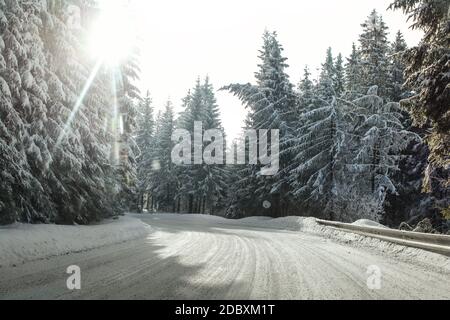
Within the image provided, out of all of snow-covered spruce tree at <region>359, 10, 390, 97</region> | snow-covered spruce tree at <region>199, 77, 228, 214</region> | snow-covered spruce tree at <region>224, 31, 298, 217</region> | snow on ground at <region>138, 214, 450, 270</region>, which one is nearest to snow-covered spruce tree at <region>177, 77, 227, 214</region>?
snow-covered spruce tree at <region>199, 77, 228, 214</region>

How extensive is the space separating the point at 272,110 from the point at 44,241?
30.5 meters

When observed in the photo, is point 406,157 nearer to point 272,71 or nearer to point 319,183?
point 319,183

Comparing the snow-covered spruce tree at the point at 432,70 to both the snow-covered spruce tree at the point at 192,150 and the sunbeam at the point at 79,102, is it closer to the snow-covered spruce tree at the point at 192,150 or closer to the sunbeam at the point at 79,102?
the sunbeam at the point at 79,102

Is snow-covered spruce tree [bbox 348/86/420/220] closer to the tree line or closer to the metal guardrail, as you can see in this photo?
the tree line

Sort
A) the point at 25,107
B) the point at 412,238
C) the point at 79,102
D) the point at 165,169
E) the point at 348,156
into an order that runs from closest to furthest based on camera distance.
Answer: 1. the point at 412,238
2. the point at 25,107
3. the point at 79,102
4. the point at 348,156
5. the point at 165,169

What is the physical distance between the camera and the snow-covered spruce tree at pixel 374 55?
112ft

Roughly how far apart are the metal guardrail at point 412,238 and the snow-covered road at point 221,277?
24.4 inches

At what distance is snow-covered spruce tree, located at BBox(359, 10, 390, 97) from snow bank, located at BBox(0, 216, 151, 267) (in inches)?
1061

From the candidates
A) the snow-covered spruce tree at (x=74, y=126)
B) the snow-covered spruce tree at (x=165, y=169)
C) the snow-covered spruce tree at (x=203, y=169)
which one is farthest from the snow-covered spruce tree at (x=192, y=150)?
the snow-covered spruce tree at (x=74, y=126)

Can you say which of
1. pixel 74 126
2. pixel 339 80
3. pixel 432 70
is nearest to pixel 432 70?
pixel 432 70

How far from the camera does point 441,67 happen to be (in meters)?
11.7

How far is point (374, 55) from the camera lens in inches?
1353

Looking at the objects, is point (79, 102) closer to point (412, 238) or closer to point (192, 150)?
point (412, 238)

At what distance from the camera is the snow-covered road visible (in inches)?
234
